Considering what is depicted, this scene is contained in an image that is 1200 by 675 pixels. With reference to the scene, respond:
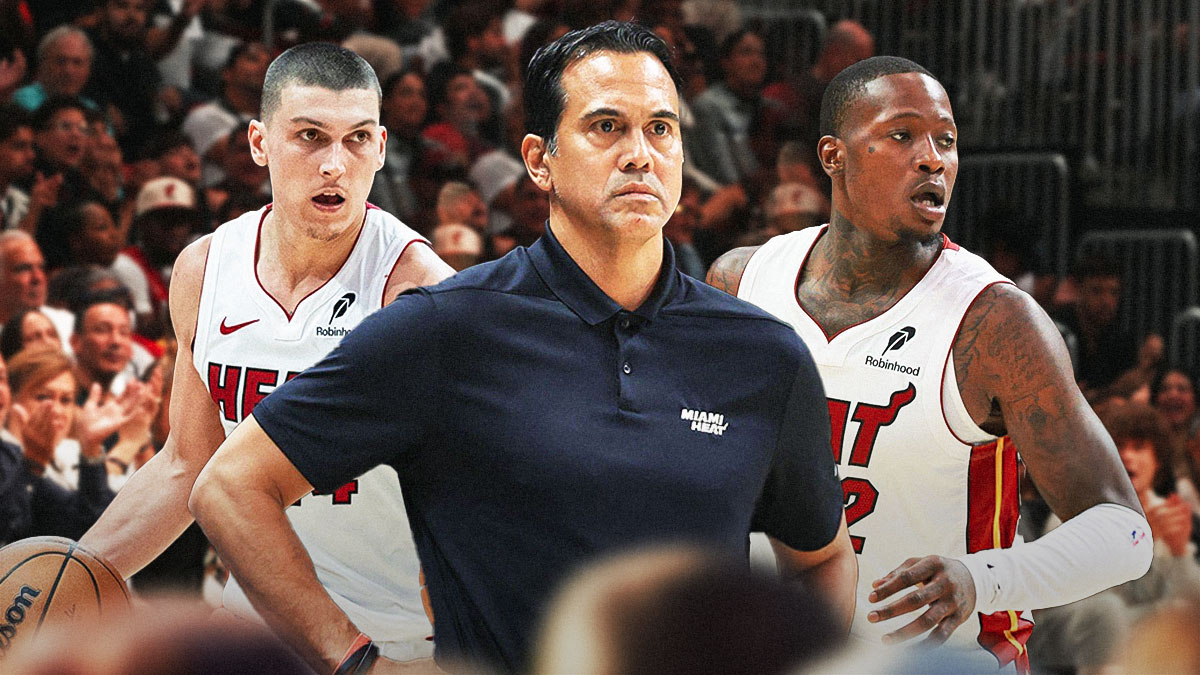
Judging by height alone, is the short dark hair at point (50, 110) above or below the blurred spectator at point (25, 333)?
above

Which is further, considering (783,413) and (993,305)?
(993,305)

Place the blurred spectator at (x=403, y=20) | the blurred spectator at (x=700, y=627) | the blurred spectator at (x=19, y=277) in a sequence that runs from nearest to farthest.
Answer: the blurred spectator at (x=700, y=627) < the blurred spectator at (x=19, y=277) < the blurred spectator at (x=403, y=20)

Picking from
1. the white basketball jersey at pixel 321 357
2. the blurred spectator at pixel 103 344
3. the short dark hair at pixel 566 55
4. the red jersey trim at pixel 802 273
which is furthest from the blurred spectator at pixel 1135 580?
the blurred spectator at pixel 103 344

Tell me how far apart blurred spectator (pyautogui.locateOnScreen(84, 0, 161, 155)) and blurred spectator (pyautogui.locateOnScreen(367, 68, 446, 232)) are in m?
1.22

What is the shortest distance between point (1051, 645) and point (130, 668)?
5130 mm

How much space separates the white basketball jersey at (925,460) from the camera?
354 cm

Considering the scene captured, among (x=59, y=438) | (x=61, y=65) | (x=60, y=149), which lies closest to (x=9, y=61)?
(x=61, y=65)

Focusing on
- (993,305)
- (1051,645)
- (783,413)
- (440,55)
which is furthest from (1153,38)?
(783,413)

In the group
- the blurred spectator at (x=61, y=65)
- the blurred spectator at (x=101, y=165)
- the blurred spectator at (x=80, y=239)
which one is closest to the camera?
the blurred spectator at (x=80, y=239)

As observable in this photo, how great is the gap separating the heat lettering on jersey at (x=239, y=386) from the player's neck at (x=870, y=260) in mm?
1386

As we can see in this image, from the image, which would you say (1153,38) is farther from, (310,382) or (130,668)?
(130,668)

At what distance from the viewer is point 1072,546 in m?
3.14

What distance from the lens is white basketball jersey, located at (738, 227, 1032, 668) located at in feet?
11.6

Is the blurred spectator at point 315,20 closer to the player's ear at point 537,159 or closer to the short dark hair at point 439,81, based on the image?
the short dark hair at point 439,81
